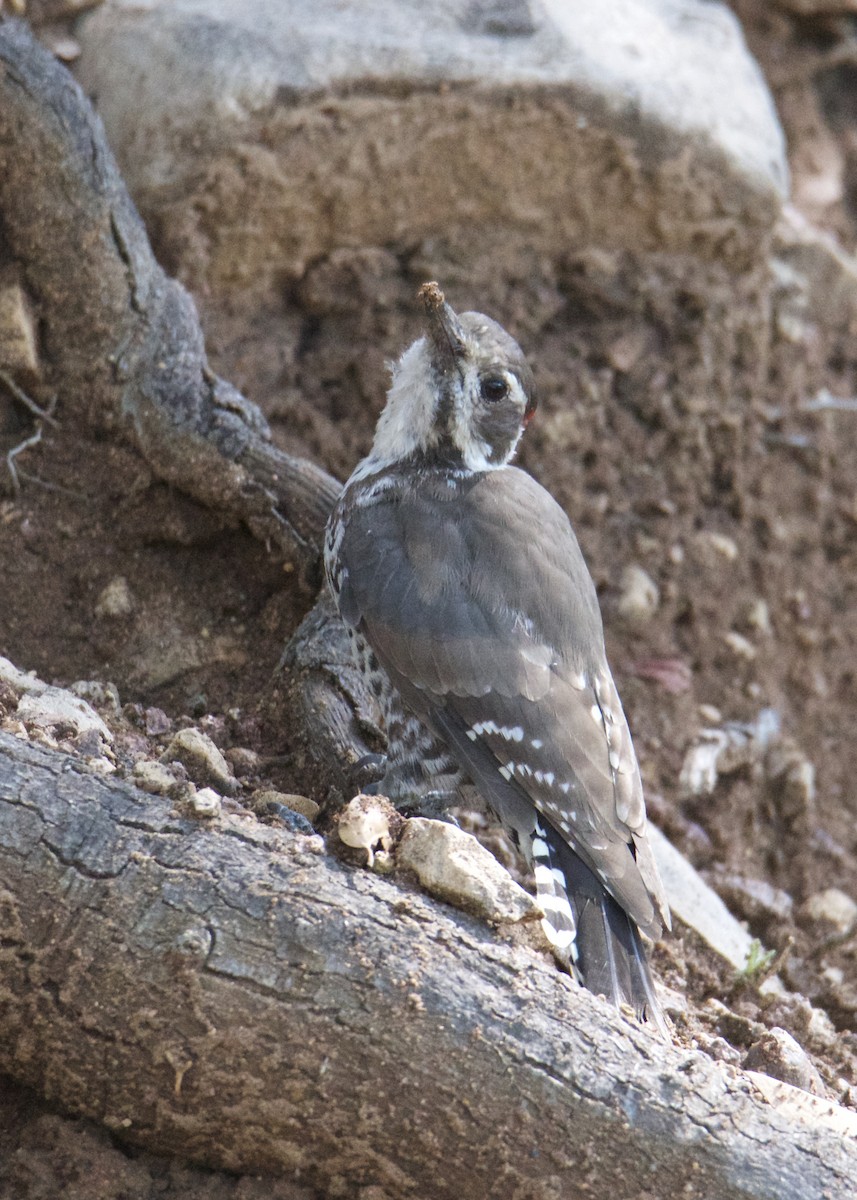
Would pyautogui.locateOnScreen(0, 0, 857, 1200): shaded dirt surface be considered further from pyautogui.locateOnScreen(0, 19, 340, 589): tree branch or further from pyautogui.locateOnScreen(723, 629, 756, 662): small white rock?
pyautogui.locateOnScreen(0, 19, 340, 589): tree branch

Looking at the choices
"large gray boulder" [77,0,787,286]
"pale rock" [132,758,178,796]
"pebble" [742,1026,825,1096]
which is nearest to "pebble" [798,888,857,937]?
"pebble" [742,1026,825,1096]

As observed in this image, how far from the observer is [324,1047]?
89.8 inches

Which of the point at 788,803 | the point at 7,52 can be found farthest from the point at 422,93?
the point at 788,803

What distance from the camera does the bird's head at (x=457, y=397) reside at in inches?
148

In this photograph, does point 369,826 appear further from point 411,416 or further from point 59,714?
point 411,416

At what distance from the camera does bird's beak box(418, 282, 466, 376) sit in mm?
3568

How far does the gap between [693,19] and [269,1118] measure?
4442 millimetres

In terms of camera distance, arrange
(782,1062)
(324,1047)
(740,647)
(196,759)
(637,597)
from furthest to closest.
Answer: (740,647) → (637,597) → (196,759) → (782,1062) → (324,1047)

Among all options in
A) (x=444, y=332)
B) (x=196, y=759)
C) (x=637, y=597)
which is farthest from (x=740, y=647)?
(x=196, y=759)

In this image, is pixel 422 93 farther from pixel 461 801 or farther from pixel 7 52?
pixel 461 801

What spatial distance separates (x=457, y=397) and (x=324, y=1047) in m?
1.96

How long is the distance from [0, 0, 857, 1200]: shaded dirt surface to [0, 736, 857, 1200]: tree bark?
690mm

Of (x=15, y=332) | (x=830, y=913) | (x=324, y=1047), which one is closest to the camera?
(x=324, y=1047)

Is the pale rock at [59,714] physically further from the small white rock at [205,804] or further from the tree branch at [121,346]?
the tree branch at [121,346]
